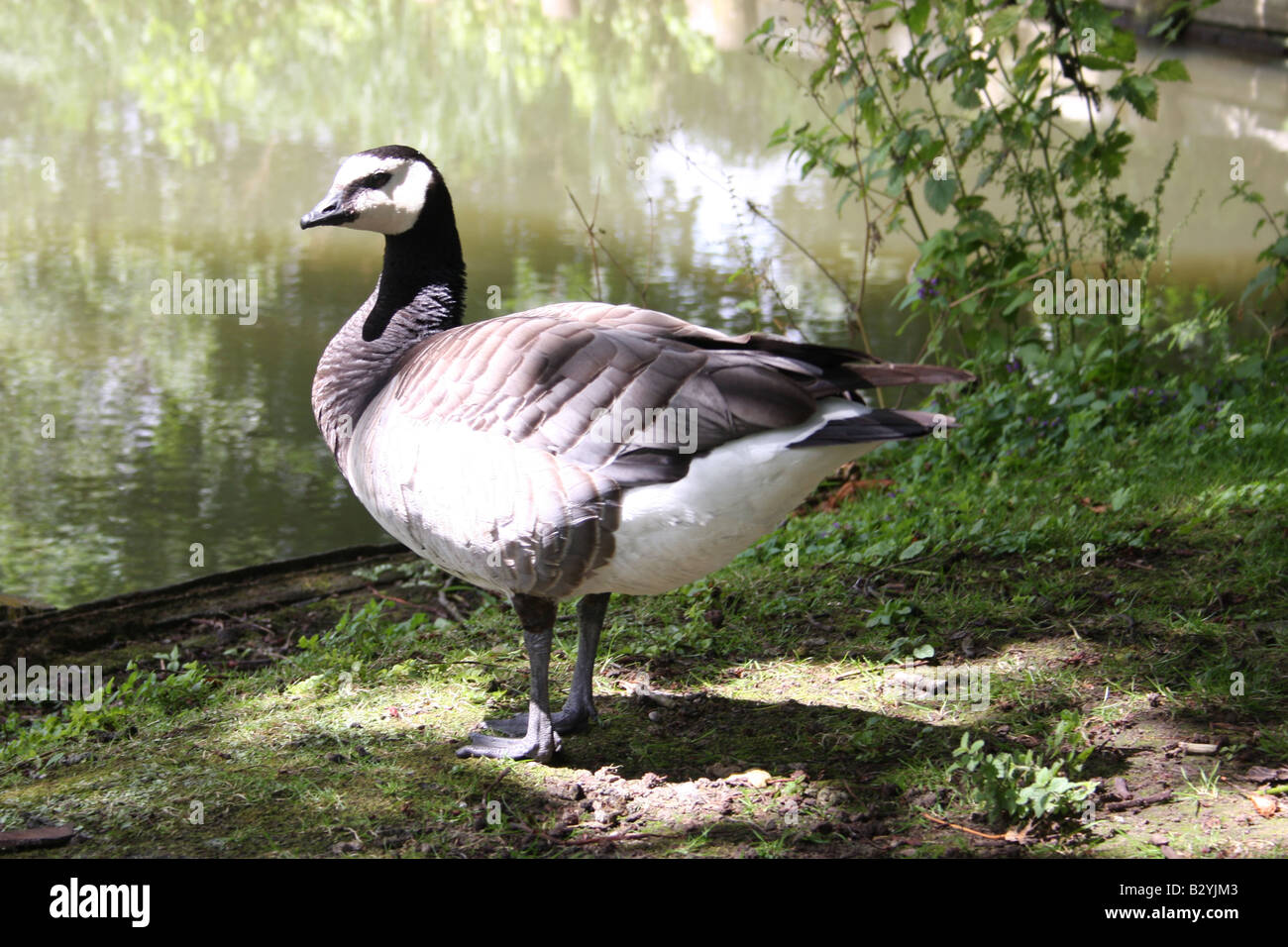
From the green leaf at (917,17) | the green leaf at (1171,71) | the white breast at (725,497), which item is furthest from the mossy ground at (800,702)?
the green leaf at (917,17)

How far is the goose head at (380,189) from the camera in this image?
3766 mm

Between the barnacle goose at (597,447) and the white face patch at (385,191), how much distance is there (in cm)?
60

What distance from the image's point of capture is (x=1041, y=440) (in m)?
5.59

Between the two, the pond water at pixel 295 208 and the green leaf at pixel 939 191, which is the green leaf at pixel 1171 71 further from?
the green leaf at pixel 939 191

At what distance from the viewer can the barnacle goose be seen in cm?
296

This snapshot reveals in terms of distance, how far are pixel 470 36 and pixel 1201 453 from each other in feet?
44.5

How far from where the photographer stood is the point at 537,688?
3361mm

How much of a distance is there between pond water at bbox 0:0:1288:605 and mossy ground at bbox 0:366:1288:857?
994 millimetres

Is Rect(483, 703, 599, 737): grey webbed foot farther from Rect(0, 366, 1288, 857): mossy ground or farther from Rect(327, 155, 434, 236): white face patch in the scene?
Rect(327, 155, 434, 236): white face patch

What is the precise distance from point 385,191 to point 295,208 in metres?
7.02

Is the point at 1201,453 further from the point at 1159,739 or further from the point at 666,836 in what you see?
the point at 666,836

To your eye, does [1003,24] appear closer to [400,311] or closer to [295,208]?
[400,311]

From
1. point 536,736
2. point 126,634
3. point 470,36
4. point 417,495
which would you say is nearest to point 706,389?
point 417,495

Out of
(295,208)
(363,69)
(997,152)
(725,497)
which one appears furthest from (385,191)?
(363,69)
